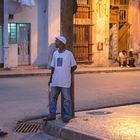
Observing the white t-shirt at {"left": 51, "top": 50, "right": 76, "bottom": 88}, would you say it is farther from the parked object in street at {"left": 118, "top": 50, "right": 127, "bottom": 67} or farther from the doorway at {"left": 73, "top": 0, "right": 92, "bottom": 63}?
the parked object in street at {"left": 118, "top": 50, "right": 127, "bottom": 67}

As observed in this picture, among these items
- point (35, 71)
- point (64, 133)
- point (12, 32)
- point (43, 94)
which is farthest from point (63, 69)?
point (12, 32)

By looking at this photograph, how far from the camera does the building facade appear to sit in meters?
25.5

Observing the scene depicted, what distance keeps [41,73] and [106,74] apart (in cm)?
364

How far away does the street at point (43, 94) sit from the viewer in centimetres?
1263

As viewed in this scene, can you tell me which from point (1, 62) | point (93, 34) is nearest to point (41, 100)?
point (1, 62)

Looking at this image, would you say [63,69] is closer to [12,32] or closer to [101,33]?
[12,32]

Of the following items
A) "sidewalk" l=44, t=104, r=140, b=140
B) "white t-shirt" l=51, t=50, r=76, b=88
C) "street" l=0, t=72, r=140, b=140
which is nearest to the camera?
"sidewalk" l=44, t=104, r=140, b=140

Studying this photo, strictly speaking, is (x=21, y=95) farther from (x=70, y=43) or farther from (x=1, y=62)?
(x=1, y=62)

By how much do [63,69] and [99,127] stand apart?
134 cm

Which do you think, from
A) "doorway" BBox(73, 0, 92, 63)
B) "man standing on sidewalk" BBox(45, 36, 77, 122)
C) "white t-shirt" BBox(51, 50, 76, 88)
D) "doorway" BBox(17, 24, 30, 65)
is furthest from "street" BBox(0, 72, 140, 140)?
"doorway" BBox(73, 0, 92, 63)

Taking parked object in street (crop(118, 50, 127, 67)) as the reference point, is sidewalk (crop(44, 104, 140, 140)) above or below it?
below

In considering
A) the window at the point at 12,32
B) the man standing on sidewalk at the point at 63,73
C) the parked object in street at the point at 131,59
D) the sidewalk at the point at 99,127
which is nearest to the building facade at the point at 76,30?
the window at the point at 12,32

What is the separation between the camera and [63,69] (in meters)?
10.0

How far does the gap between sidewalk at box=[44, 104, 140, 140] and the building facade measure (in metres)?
14.7
